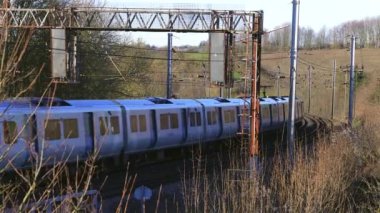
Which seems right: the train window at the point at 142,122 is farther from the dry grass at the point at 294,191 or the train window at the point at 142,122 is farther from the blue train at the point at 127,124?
the dry grass at the point at 294,191

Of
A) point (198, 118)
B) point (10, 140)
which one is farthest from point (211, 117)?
point (10, 140)

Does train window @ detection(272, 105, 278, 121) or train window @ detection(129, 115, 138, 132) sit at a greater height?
train window @ detection(129, 115, 138, 132)

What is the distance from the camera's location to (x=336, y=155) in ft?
47.2

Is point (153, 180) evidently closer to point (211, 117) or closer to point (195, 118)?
point (195, 118)

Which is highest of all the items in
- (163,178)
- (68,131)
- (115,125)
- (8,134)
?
(8,134)

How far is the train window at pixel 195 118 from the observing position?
26402 millimetres

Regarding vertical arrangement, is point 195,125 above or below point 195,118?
below

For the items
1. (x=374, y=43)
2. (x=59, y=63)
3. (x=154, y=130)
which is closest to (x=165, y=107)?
(x=154, y=130)

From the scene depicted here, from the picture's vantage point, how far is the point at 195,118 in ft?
87.9

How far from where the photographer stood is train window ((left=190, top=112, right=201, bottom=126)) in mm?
26402

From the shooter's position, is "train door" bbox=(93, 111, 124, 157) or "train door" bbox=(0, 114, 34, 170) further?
"train door" bbox=(93, 111, 124, 157)

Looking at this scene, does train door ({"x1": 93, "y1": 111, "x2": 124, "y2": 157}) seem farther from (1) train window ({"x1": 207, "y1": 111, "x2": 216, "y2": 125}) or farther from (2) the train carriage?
(2) the train carriage

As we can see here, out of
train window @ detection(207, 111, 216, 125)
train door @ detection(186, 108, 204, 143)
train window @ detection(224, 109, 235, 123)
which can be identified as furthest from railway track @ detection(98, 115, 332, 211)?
train window @ detection(224, 109, 235, 123)

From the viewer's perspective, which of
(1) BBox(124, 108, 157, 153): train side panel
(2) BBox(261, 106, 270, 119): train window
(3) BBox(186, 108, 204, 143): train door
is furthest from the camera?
(2) BBox(261, 106, 270, 119): train window
